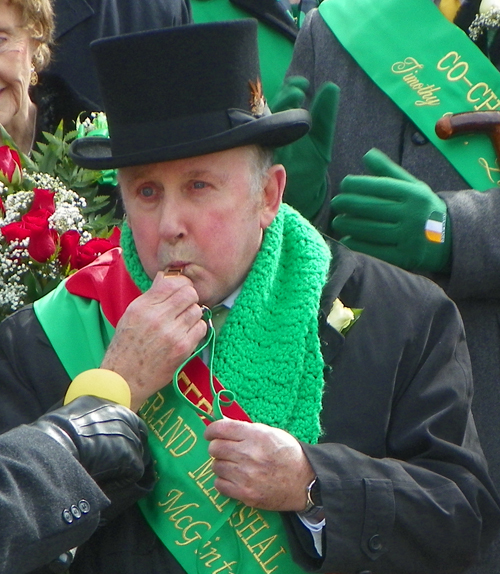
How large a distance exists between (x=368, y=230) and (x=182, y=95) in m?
0.66

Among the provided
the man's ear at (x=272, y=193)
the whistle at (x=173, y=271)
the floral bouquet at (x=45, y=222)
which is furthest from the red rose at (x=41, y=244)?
the man's ear at (x=272, y=193)

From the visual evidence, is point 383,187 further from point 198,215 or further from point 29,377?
point 29,377

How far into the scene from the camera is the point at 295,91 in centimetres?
279

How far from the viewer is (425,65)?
3.14 meters

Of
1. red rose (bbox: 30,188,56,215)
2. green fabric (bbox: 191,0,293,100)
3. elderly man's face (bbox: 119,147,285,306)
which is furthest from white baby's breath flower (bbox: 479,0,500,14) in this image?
red rose (bbox: 30,188,56,215)

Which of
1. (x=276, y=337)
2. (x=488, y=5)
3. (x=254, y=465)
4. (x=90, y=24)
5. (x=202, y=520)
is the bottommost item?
(x=202, y=520)

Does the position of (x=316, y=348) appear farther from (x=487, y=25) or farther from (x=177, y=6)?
(x=177, y=6)

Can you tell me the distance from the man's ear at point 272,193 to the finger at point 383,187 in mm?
292

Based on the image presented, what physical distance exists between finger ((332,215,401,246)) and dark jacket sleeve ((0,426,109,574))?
105 cm

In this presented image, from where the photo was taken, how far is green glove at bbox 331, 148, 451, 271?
271 cm

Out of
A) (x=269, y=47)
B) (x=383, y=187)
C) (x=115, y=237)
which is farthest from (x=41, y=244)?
(x=269, y=47)

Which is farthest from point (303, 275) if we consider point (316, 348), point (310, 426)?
point (310, 426)

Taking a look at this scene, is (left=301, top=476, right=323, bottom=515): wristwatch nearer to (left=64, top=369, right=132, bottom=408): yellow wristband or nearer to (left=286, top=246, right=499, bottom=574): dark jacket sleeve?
(left=286, top=246, right=499, bottom=574): dark jacket sleeve

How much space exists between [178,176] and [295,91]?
1.81 ft
